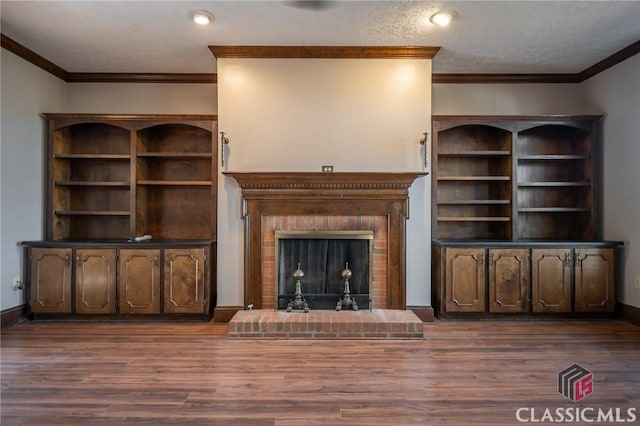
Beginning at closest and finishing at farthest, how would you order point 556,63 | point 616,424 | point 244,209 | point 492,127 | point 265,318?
point 616,424 → point 265,318 → point 244,209 → point 556,63 → point 492,127

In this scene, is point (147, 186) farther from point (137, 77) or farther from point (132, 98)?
point (137, 77)

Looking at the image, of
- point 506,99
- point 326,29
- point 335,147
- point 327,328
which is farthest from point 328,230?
point 506,99

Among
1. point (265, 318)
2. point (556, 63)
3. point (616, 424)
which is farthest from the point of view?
point (556, 63)

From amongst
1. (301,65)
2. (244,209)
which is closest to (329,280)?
(244,209)

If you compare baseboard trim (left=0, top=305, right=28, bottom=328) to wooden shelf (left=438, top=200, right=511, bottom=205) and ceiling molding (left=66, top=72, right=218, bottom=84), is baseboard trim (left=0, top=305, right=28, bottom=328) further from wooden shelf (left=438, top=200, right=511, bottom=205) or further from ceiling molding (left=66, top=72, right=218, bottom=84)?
wooden shelf (left=438, top=200, right=511, bottom=205)

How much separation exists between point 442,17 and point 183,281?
3.29m

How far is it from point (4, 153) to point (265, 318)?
286 cm

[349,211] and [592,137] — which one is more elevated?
[592,137]

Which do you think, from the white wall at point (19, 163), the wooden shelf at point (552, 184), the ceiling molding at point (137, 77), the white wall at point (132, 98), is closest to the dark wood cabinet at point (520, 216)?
the wooden shelf at point (552, 184)

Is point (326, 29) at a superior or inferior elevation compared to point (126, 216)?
superior

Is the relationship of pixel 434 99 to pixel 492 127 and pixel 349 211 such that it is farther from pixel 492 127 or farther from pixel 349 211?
pixel 349 211

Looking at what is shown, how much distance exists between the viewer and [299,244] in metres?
3.70

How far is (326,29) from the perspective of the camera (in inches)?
127

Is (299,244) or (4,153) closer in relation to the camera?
(4,153)
